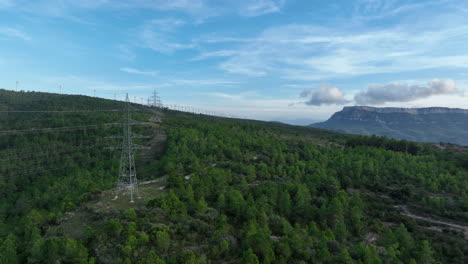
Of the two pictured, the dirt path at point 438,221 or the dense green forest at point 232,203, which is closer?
the dense green forest at point 232,203

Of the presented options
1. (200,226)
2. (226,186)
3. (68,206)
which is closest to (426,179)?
(226,186)

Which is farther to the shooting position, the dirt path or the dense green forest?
the dirt path

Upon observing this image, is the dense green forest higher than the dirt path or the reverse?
higher

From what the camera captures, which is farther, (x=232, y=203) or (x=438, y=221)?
(x=438, y=221)

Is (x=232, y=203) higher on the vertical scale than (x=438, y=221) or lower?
higher

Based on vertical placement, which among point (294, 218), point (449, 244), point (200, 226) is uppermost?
point (200, 226)

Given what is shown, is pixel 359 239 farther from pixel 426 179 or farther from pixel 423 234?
pixel 426 179

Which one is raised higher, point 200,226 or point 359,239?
point 200,226

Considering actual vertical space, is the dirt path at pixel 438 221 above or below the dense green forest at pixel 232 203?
below
